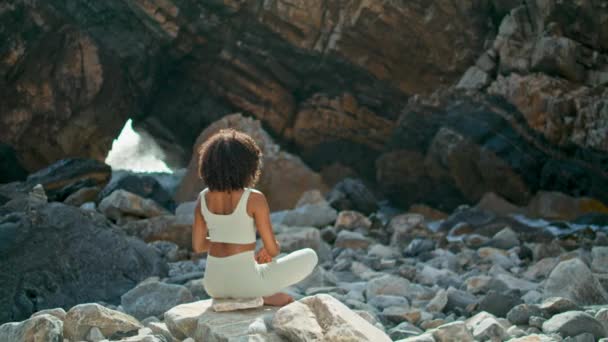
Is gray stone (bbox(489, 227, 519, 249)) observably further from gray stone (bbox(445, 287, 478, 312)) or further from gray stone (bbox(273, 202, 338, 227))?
gray stone (bbox(445, 287, 478, 312))

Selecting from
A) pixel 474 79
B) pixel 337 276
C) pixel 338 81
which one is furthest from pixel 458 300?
pixel 338 81

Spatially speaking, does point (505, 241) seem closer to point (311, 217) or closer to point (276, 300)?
point (311, 217)

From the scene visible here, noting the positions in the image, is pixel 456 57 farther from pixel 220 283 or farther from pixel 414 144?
pixel 220 283

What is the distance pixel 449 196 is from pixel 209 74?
638cm

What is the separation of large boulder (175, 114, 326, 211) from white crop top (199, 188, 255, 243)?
31.6ft

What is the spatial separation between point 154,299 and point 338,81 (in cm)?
1080

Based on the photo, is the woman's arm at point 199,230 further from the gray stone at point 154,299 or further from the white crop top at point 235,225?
the gray stone at point 154,299

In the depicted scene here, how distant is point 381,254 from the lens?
25.8 feet

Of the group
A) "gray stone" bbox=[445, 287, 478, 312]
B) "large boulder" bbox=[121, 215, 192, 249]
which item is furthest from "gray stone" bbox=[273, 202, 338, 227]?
"gray stone" bbox=[445, 287, 478, 312]

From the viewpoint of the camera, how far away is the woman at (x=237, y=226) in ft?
11.9

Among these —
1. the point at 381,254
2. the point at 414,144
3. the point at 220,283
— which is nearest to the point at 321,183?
the point at 414,144

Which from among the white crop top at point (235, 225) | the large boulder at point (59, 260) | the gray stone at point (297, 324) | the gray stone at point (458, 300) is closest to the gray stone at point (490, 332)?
the gray stone at point (458, 300)

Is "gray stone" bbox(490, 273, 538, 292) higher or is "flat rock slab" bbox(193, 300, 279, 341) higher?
"flat rock slab" bbox(193, 300, 279, 341)

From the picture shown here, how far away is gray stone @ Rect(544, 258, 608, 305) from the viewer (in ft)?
16.4
